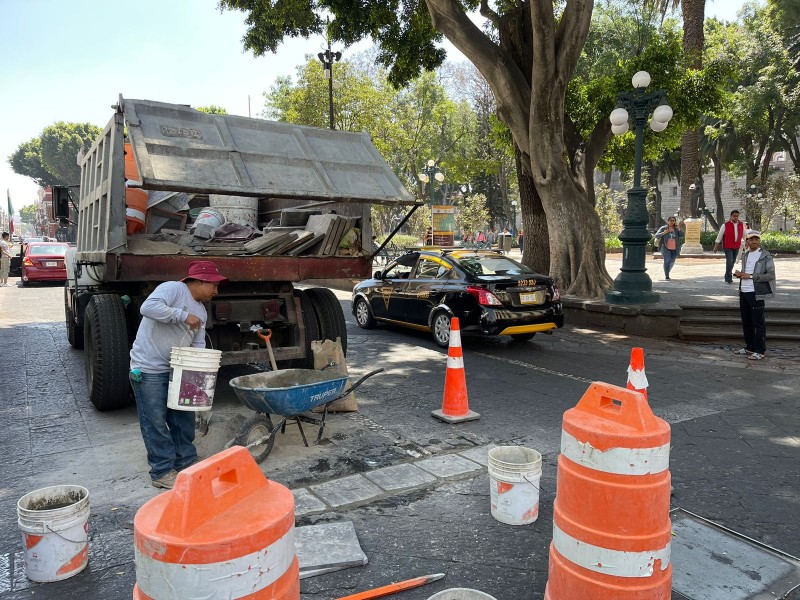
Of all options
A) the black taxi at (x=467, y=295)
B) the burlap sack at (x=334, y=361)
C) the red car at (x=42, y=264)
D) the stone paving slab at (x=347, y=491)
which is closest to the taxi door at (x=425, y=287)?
the black taxi at (x=467, y=295)

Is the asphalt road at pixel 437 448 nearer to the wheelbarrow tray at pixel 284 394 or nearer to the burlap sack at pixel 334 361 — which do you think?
the burlap sack at pixel 334 361

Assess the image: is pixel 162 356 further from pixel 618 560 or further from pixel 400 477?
pixel 618 560

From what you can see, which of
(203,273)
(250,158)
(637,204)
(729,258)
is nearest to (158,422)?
(203,273)

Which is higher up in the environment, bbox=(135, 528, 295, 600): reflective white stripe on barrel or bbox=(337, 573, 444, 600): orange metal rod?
bbox=(135, 528, 295, 600): reflective white stripe on barrel

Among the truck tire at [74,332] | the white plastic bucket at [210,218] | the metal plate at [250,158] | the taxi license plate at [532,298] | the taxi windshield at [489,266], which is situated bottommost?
the truck tire at [74,332]

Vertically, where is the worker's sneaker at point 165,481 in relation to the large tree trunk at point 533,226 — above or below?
below

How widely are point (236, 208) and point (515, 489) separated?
17.9ft

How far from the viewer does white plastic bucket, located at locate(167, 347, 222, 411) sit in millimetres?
3951

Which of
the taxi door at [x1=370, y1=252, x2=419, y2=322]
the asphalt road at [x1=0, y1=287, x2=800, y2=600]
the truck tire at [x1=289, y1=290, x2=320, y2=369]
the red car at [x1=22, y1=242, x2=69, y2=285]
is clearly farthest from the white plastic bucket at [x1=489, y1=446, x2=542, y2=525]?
the red car at [x1=22, y1=242, x2=69, y2=285]

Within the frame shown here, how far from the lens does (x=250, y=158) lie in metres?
6.14

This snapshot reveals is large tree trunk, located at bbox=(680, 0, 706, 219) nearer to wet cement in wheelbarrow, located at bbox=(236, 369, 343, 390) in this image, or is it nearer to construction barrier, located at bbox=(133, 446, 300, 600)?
wet cement in wheelbarrow, located at bbox=(236, 369, 343, 390)

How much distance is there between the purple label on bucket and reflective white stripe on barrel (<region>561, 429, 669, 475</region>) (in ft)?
8.53

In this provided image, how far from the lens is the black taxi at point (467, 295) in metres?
8.75

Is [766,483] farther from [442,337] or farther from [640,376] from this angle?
[442,337]
